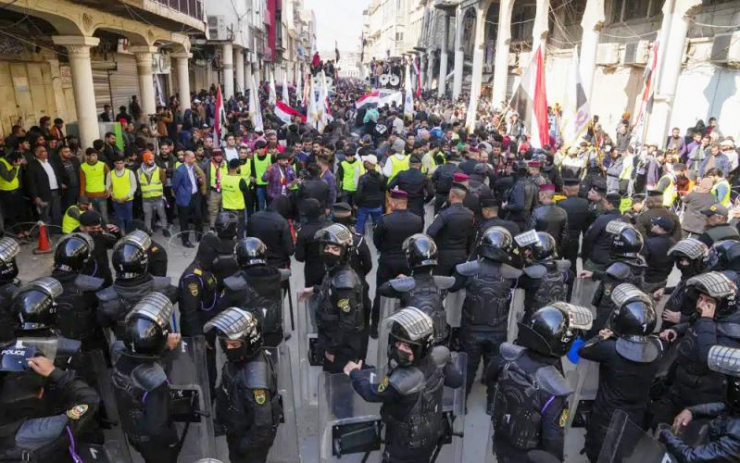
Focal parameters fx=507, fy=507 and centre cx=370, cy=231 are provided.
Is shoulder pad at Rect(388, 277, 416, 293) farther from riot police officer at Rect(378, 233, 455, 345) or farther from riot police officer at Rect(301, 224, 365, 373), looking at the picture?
riot police officer at Rect(301, 224, 365, 373)

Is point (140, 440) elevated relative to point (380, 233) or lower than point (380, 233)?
lower

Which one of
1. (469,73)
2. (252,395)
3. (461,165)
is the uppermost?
(469,73)

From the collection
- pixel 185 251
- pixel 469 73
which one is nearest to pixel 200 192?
pixel 185 251

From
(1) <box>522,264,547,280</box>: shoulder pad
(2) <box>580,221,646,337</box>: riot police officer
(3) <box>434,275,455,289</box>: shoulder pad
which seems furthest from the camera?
(2) <box>580,221,646,337</box>: riot police officer

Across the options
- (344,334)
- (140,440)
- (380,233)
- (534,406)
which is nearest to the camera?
(534,406)

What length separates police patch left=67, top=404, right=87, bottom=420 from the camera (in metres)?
2.70

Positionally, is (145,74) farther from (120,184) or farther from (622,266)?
(622,266)

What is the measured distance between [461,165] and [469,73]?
33539 millimetres

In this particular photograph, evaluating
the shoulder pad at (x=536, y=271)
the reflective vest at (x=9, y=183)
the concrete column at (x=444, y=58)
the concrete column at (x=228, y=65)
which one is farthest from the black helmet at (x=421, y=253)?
the concrete column at (x=444, y=58)

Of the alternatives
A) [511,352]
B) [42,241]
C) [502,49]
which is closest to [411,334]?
[511,352]

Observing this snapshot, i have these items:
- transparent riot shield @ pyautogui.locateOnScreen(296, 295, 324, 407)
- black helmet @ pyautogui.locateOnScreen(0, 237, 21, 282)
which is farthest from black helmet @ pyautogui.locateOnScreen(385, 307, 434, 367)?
black helmet @ pyautogui.locateOnScreen(0, 237, 21, 282)

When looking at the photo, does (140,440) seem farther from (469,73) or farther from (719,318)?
(469,73)

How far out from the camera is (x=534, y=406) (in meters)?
Result: 2.94

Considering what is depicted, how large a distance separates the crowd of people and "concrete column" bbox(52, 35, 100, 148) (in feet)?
8.03
